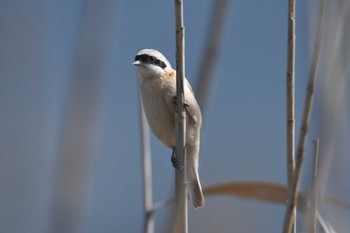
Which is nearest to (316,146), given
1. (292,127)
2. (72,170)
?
(292,127)

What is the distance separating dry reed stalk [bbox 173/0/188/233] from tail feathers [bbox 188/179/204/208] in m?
0.76

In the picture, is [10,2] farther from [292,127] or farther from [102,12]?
[292,127]

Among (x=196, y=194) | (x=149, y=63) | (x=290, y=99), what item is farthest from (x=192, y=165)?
(x=290, y=99)

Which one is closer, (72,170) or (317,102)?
(72,170)

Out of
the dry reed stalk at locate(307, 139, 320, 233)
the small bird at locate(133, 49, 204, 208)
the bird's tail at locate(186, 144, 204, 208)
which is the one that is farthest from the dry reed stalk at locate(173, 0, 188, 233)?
the bird's tail at locate(186, 144, 204, 208)

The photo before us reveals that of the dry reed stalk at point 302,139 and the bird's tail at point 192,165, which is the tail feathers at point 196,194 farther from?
the dry reed stalk at point 302,139

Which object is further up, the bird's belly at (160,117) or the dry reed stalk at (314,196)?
the bird's belly at (160,117)

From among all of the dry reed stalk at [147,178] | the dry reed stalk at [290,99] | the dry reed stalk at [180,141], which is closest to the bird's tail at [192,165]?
the dry reed stalk at [147,178]

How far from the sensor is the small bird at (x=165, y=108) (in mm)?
2598

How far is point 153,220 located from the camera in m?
1.92

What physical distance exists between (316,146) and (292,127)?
9cm

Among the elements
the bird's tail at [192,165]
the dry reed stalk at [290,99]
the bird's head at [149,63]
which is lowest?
the bird's tail at [192,165]

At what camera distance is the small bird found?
260cm

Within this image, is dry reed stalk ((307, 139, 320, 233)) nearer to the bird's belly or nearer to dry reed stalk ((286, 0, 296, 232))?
dry reed stalk ((286, 0, 296, 232))
